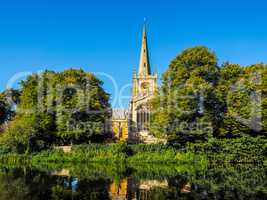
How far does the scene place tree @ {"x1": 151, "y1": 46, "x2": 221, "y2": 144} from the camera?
33969mm

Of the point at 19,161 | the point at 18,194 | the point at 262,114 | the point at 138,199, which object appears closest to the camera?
the point at 138,199

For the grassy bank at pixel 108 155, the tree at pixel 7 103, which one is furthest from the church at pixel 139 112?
the tree at pixel 7 103

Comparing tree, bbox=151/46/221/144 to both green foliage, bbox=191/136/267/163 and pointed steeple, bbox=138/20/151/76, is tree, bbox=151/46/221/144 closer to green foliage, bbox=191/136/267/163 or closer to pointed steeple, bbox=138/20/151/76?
green foliage, bbox=191/136/267/163

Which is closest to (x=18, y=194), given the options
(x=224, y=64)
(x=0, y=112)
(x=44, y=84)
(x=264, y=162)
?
(x=264, y=162)

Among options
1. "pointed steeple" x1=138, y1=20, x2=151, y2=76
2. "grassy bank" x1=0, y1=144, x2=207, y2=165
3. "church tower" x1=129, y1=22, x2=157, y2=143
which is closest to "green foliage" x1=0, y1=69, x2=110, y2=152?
"grassy bank" x1=0, y1=144, x2=207, y2=165

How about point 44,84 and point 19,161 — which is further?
point 44,84

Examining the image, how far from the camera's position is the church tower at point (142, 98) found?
57.3 metres

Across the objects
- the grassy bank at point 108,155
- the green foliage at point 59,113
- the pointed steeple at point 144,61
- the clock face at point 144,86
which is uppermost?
the pointed steeple at point 144,61

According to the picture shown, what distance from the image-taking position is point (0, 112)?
57.9 meters

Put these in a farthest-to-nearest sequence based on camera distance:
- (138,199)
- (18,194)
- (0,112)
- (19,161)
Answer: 1. (0,112)
2. (19,161)
3. (18,194)
4. (138,199)

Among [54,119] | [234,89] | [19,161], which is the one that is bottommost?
[19,161]

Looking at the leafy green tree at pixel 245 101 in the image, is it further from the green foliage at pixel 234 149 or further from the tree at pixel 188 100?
the tree at pixel 188 100

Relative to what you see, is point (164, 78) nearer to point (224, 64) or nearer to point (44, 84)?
point (224, 64)

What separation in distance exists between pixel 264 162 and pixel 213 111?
7.04 meters
